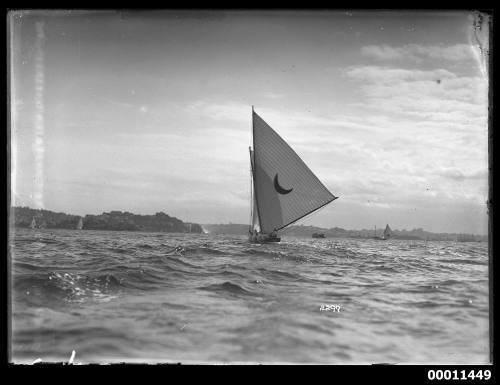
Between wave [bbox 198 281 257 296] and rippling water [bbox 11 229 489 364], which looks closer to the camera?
rippling water [bbox 11 229 489 364]

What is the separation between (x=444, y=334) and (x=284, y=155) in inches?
559

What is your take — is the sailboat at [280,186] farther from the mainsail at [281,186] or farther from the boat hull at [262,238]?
the boat hull at [262,238]

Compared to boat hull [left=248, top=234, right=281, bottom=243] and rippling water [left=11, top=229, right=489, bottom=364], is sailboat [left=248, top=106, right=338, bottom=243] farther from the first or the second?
rippling water [left=11, top=229, right=489, bottom=364]

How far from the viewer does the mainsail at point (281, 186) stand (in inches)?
741

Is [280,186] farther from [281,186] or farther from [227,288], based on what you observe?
[227,288]

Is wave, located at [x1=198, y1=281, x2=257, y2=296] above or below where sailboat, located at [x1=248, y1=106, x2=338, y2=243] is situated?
below

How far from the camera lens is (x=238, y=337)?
5352 millimetres

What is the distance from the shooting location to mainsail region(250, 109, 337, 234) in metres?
18.8
